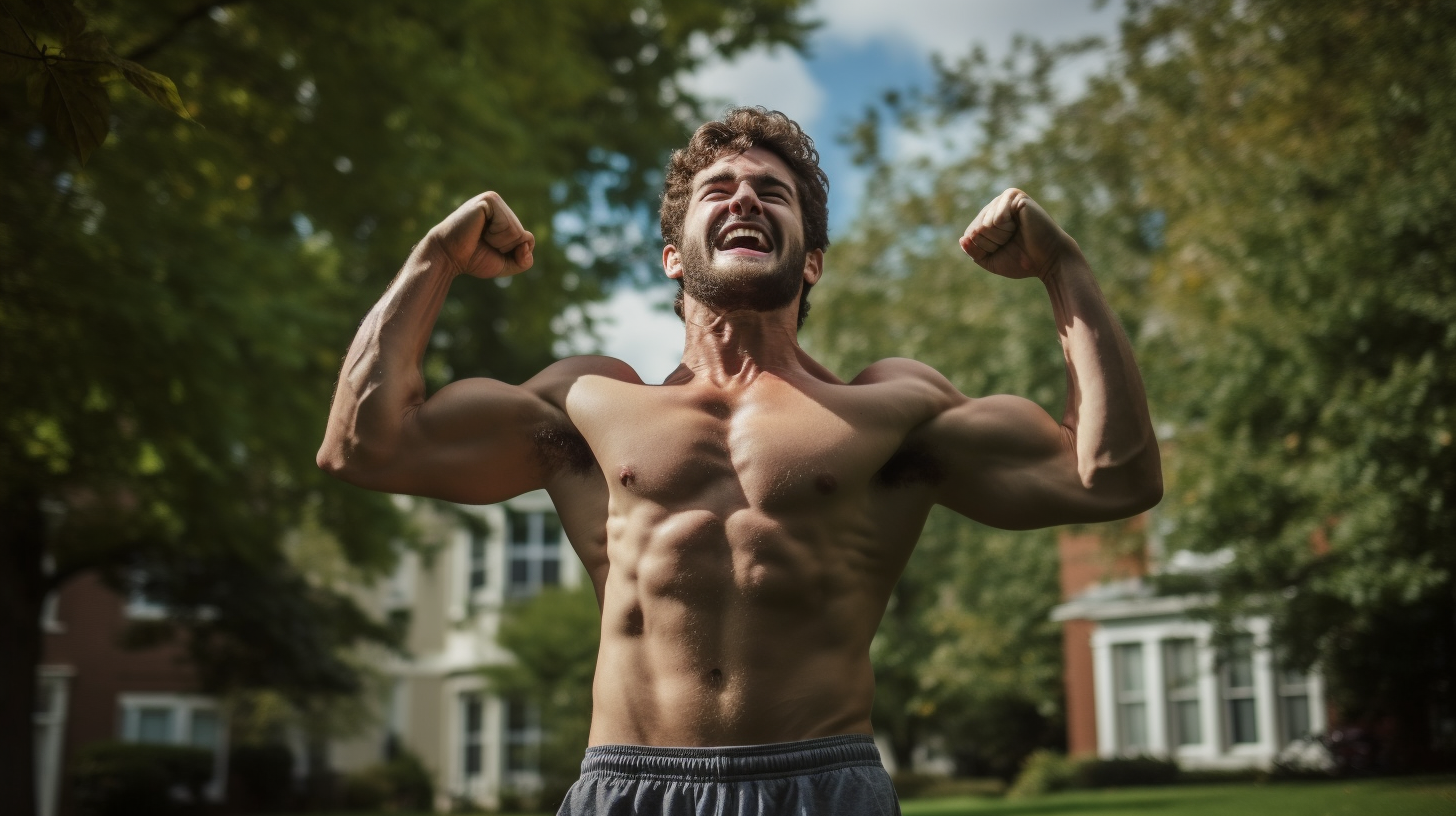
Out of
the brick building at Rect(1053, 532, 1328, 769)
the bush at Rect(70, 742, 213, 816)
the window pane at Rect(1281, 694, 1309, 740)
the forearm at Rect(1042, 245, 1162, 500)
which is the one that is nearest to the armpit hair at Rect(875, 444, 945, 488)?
the forearm at Rect(1042, 245, 1162, 500)

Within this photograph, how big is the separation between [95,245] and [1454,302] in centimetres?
1162

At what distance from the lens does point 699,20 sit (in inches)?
539

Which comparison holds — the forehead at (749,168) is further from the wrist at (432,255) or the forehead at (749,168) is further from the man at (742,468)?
the wrist at (432,255)

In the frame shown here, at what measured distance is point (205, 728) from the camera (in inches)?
1292

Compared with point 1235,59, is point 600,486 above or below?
below

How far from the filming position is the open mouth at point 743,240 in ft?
10.3

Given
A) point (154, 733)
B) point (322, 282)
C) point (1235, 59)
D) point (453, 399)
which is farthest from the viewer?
point (154, 733)

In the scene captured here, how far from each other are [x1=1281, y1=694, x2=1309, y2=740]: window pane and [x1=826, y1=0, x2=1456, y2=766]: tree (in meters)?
6.56

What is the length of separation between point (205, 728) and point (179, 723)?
837 millimetres

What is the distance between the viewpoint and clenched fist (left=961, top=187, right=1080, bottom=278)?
307cm

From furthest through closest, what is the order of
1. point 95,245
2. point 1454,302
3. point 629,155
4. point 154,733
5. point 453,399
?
point 154,733 < point 629,155 < point 1454,302 < point 95,245 < point 453,399

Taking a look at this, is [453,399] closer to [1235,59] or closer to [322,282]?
[322,282]

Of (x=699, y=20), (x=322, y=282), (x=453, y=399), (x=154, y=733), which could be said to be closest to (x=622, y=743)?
(x=453, y=399)

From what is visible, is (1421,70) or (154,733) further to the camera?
(154,733)
